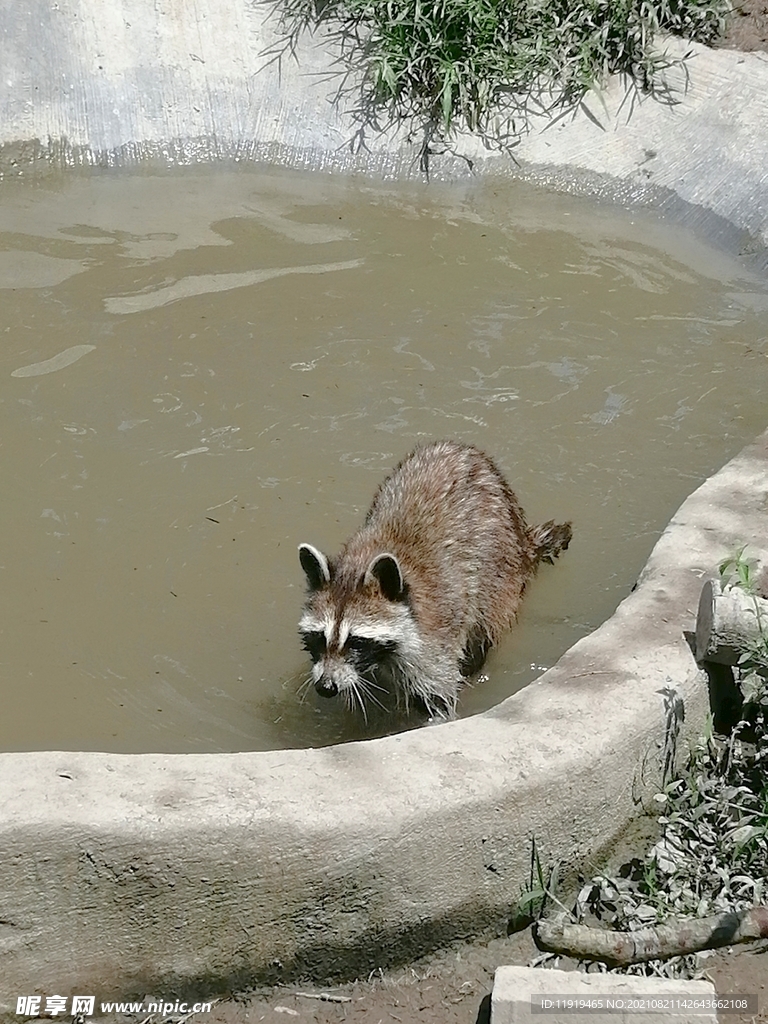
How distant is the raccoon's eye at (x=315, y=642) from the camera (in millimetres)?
4785

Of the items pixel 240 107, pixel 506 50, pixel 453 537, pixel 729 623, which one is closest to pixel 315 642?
pixel 453 537

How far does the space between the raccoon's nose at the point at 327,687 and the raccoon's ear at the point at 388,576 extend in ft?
1.35

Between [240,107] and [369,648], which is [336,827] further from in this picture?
[240,107]

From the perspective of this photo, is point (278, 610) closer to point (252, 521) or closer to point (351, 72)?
point (252, 521)

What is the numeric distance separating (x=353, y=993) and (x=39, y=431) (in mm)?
3567

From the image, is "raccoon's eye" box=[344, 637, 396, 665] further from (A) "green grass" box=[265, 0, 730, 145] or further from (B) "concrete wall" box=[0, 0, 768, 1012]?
(A) "green grass" box=[265, 0, 730, 145]

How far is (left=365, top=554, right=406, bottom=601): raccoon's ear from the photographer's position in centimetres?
474

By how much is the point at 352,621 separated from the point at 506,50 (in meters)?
6.13

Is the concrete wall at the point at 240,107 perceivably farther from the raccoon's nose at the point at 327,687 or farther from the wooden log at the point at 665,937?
the wooden log at the point at 665,937

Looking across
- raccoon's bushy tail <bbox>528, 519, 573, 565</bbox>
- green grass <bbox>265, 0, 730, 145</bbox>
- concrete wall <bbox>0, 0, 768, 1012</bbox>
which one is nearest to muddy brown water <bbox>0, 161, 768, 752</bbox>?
raccoon's bushy tail <bbox>528, 519, 573, 565</bbox>

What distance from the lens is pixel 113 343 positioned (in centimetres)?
723

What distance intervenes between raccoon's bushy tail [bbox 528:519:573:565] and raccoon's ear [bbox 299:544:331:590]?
4.22 feet

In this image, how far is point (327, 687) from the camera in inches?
A: 184

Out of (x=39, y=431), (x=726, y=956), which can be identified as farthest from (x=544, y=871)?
(x=39, y=431)
